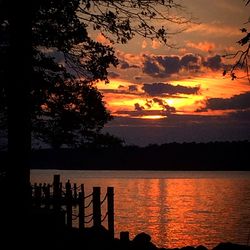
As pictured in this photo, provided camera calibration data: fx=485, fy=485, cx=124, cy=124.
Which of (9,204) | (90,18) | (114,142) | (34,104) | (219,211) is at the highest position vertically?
(90,18)

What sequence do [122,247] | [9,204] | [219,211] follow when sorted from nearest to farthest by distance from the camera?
1. [9,204]
2. [122,247]
3. [219,211]

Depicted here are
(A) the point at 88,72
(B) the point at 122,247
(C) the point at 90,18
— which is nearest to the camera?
(C) the point at 90,18

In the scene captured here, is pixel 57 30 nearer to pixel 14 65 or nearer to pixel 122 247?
pixel 14 65

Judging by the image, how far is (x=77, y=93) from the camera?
16766 millimetres

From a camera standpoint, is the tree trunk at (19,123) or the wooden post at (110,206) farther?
the wooden post at (110,206)

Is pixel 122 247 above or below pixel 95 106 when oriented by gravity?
below

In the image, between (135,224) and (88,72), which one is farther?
(135,224)

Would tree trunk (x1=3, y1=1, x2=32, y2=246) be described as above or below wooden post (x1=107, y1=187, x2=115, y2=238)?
above

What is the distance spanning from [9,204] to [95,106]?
625 centimetres

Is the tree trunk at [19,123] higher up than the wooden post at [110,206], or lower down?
higher up

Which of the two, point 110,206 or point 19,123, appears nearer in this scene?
point 19,123

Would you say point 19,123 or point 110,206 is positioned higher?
point 19,123

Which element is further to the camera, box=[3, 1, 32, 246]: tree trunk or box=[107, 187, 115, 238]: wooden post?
box=[107, 187, 115, 238]: wooden post

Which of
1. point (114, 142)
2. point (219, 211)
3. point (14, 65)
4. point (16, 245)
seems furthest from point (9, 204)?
point (219, 211)
